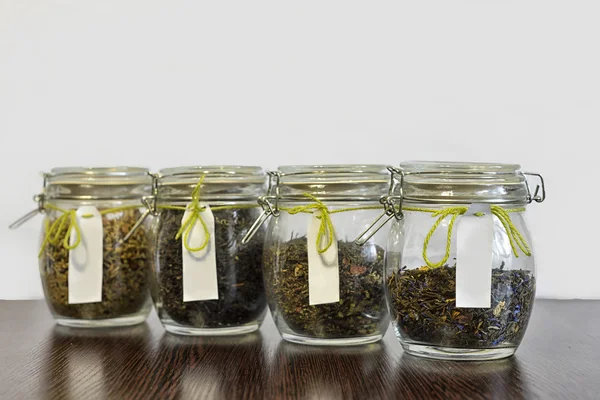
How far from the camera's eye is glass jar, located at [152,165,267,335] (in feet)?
3.76

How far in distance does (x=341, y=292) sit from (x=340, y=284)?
11 mm

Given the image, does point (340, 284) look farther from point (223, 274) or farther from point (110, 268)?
point (110, 268)

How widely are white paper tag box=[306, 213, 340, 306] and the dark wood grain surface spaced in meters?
0.08

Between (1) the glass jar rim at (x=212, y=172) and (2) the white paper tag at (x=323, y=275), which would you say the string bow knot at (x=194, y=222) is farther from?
(2) the white paper tag at (x=323, y=275)

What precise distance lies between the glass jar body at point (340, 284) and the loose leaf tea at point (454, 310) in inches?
2.6

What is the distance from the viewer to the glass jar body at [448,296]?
967mm

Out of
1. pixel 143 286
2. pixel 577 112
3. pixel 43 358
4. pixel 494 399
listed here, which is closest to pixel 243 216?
pixel 143 286

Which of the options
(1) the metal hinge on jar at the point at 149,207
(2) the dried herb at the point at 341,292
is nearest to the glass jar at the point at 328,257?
(2) the dried herb at the point at 341,292

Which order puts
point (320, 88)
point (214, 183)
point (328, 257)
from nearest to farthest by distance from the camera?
point (328, 257), point (214, 183), point (320, 88)

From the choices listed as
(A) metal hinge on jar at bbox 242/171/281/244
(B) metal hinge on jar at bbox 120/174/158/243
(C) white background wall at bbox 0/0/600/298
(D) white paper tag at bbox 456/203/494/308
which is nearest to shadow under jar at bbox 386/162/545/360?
(D) white paper tag at bbox 456/203/494/308

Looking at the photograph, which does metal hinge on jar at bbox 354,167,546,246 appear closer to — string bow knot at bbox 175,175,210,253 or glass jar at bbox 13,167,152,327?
string bow knot at bbox 175,175,210,253

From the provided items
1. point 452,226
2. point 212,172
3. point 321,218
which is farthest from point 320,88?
point 452,226

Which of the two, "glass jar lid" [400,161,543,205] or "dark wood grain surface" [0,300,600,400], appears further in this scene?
"glass jar lid" [400,161,543,205]

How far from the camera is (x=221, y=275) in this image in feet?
3.78
